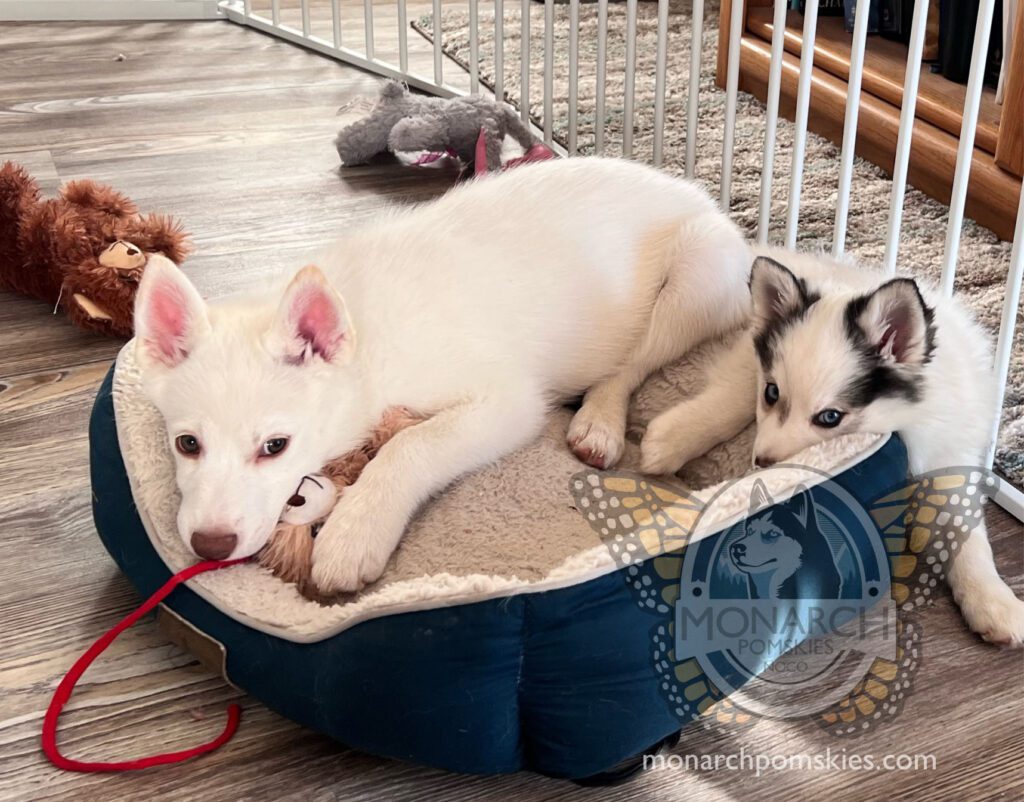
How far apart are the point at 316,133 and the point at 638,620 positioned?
9.41 feet

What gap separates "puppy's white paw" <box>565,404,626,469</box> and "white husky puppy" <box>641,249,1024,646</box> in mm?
65

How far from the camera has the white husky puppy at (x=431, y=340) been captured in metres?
1.48

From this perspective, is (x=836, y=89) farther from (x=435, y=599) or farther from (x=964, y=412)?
(x=435, y=599)

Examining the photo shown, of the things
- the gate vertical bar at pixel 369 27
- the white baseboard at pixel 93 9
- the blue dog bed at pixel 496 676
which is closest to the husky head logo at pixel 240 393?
the blue dog bed at pixel 496 676

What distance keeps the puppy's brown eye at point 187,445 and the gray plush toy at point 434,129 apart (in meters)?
1.90

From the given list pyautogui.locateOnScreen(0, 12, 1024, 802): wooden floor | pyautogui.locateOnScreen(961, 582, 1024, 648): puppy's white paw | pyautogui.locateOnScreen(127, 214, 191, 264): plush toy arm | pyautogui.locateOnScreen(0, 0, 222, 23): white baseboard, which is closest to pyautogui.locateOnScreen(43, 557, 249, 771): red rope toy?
pyautogui.locateOnScreen(0, 12, 1024, 802): wooden floor

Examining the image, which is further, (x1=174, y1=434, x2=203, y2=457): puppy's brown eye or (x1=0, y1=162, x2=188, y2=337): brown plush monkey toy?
(x1=0, y1=162, x2=188, y2=337): brown plush monkey toy

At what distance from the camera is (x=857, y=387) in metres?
1.55

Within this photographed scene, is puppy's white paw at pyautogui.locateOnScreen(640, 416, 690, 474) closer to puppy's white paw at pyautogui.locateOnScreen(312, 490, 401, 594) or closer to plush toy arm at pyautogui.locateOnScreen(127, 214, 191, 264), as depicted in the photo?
puppy's white paw at pyautogui.locateOnScreen(312, 490, 401, 594)

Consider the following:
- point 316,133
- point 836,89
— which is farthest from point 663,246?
point 316,133

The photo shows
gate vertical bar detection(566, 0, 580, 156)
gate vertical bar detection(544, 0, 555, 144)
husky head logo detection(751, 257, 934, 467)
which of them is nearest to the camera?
husky head logo detection(751, 257, 934, 467)

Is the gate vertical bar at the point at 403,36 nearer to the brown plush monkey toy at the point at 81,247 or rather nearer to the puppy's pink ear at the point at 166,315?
the brown plush monkey toy at the point at 81,247

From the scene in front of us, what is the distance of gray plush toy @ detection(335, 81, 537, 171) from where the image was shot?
3307mm

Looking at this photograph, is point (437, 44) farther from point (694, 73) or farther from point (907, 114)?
point (907, 114)
